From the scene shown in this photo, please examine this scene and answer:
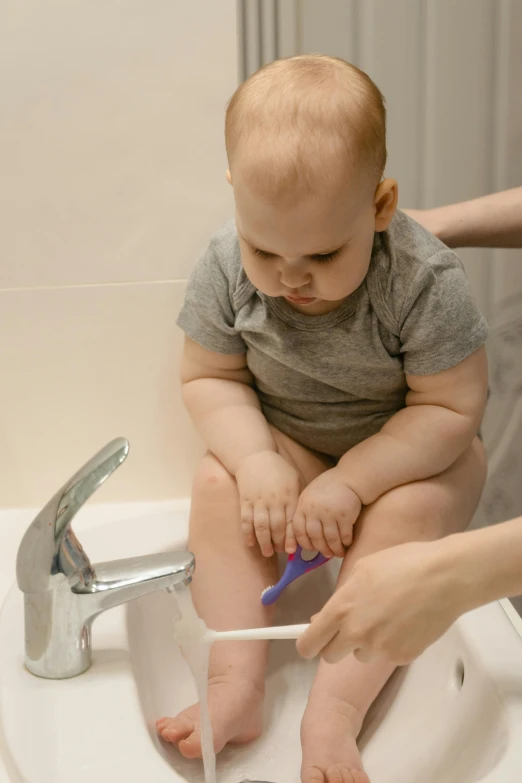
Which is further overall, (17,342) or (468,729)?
(17,342)

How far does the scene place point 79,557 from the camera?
2.27ft

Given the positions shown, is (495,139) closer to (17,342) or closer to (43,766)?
(17,342)

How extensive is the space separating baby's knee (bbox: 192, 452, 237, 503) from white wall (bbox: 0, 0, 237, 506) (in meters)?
0.16

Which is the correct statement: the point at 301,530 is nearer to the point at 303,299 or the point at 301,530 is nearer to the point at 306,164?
the point at 303,299

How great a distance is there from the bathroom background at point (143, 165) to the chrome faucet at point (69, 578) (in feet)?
1.02

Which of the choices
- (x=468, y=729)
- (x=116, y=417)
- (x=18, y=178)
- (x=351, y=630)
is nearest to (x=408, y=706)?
(x=468, y=729)

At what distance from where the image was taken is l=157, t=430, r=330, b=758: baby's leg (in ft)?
2.37

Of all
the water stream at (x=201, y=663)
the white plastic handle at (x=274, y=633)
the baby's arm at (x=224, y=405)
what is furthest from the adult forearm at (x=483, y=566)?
the baby's arm at (x=224, y=405)

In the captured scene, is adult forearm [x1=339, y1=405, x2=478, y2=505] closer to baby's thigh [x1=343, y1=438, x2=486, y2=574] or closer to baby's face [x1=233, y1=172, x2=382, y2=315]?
baby's thigh [x1=343, y1=438, x2=486, y2=574]

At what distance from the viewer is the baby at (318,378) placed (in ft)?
2.19

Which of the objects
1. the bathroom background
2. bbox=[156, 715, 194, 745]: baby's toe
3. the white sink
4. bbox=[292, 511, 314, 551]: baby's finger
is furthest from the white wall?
bbox=[156, 715, 194, 745]: baby's toe

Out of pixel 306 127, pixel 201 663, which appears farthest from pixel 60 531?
pixel 306 127

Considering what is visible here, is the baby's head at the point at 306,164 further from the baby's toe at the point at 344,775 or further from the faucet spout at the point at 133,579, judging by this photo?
the baby's toe at the point at 344,775

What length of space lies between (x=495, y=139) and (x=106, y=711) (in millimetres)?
789
